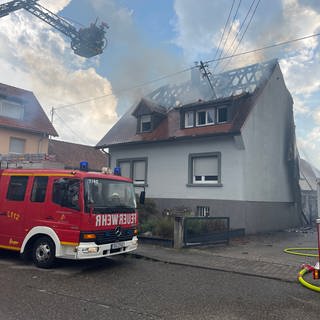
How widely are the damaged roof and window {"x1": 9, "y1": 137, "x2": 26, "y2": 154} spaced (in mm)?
7711

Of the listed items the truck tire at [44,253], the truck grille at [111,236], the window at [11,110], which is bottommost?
the truck tire at [44,253]

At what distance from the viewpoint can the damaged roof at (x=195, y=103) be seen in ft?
51.8

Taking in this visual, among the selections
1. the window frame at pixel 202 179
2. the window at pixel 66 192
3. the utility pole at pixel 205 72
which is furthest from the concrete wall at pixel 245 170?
the window at pixel 66 192

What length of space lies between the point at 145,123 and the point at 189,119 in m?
2.94

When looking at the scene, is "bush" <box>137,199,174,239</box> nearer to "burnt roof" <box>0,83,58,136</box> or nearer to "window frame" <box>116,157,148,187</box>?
"window frame" <box>116,157,148,187</box>

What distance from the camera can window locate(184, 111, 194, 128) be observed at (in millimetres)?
17219

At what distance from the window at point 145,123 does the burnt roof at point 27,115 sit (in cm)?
984

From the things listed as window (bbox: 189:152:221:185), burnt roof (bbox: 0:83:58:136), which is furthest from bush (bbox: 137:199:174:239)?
burnt roof (bbox: 0:83:58:136)

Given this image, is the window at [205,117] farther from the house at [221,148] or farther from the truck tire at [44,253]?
the truck tire at [44,253]

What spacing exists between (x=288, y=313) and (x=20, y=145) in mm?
22926

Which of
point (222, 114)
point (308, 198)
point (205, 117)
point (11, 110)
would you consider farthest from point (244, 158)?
point (11, 110)

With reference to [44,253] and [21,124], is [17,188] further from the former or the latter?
[21,124]

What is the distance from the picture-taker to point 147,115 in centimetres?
1905

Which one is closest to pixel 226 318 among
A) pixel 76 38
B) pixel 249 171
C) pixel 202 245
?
pixel 202 245
